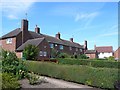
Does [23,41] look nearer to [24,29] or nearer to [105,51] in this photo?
[24,29]

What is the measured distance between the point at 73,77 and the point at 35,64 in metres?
6.07

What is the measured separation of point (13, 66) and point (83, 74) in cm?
538

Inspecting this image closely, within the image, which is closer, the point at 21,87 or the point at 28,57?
the point at 21,87

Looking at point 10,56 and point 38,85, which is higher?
point 10,56

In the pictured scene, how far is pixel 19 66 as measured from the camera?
14.6m

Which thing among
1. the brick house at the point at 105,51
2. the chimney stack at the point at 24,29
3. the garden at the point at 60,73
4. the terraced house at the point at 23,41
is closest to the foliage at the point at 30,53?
the terraced house at the point at 23,41

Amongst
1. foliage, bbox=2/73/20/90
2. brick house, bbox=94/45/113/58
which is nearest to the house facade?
brick house, bbox=94/45/113/58

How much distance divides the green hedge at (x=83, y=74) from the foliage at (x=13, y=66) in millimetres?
3039

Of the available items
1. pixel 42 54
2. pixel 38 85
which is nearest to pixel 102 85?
pixel 38 85

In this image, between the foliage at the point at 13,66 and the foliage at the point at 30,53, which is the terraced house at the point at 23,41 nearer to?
the foliage at the point at 30,53

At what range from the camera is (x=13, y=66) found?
47.5 ft

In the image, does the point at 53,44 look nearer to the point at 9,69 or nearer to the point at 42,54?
the point at 42,54

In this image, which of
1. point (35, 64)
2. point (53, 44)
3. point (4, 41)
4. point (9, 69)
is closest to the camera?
point (9, 69)

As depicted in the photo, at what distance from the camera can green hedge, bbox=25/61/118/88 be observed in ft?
40.0
